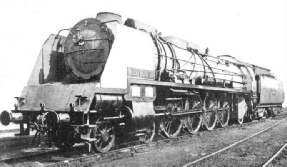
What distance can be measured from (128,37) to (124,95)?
1.27 metres

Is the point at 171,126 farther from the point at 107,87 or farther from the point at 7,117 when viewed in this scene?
the point at 7,117

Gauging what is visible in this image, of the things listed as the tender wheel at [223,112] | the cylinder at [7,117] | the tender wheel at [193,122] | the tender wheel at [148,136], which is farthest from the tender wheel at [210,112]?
the cylinder at [7,117]

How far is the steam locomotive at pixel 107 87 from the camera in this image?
5.42 metres

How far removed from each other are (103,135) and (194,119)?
4474 mm

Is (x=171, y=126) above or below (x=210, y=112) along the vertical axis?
below

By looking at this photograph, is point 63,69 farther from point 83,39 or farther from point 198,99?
point 198,99

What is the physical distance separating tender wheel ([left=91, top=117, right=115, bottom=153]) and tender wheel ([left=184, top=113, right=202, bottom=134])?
3187 mm

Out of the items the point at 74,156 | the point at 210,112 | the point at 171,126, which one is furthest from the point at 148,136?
the point at 210,112

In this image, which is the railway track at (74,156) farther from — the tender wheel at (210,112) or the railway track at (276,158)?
the tender wheel at (210,112)

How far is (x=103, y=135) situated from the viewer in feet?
18.6

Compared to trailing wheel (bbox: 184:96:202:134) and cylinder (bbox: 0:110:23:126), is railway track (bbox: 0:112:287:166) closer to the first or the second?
cylinder (bbox: 0:110:23:126)

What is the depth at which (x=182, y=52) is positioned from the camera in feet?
28.9

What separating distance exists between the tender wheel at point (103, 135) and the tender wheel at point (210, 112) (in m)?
4.35

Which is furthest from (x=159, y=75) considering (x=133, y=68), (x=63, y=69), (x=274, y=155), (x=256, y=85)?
(x=256, y=85)
